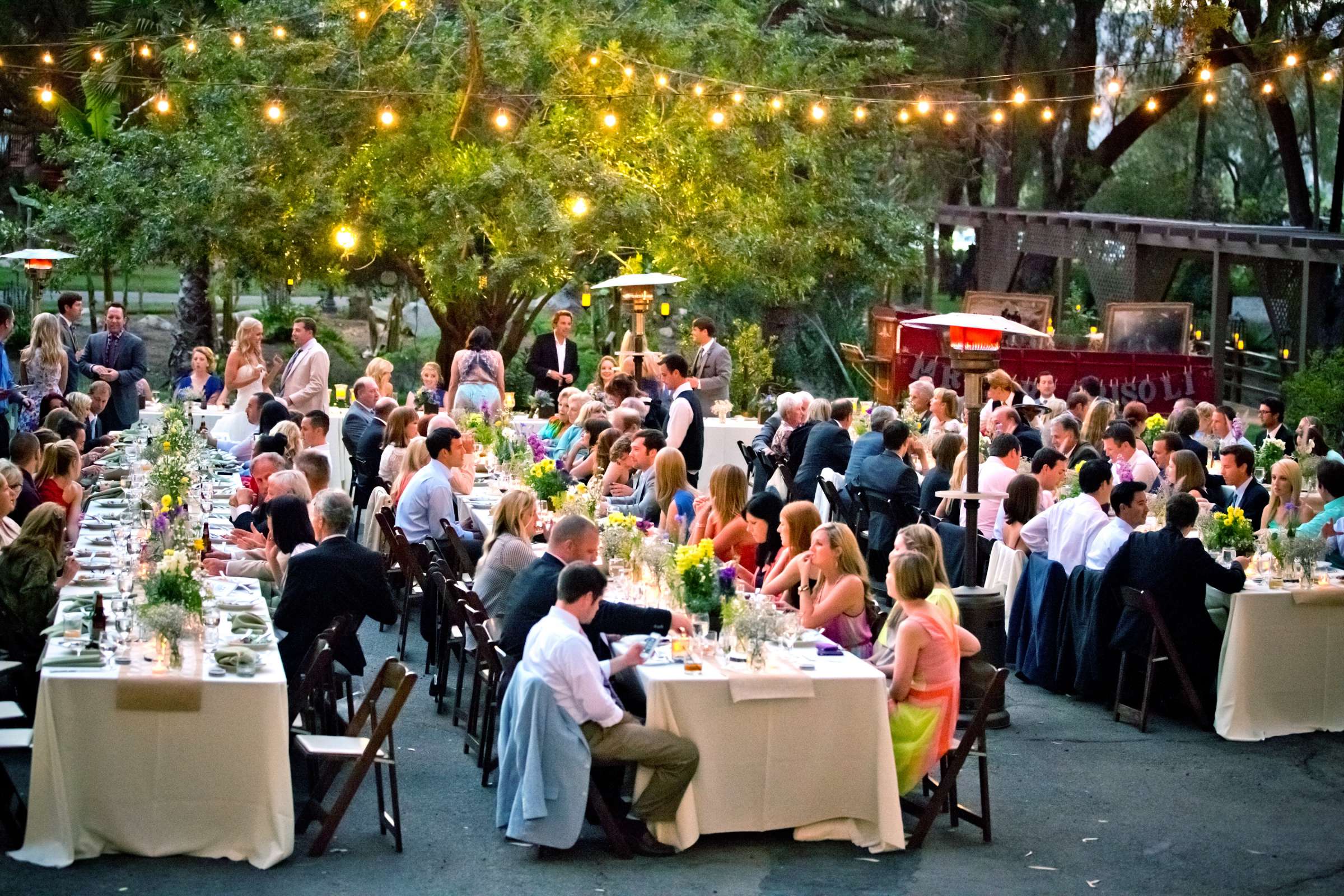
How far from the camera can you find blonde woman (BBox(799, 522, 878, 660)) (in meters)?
7.64

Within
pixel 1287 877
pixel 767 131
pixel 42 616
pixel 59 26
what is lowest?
pixel 1287 877

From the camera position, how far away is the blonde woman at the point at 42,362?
1416 cm

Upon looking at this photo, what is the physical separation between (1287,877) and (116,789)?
4394mm

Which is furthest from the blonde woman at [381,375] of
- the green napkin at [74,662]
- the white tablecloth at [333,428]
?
the green napkin at [74,662]

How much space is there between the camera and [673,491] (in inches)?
394

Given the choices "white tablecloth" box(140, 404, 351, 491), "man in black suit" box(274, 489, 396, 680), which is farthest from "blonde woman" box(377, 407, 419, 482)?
"man in black suit" box(274, 489, 396, 680)

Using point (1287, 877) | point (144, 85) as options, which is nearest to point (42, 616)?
point (1287, 877)

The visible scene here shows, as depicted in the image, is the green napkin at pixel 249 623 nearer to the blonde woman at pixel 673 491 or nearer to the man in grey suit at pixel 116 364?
the blonde woman at pixel 673 491

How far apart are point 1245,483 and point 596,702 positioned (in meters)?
6.32

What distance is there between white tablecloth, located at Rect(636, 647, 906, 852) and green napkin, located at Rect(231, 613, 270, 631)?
160 cm

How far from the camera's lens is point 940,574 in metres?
7.47

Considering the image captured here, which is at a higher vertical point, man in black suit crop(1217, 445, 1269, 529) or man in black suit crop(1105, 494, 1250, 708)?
man in black suit crop(1217, 445, 1269, 529)

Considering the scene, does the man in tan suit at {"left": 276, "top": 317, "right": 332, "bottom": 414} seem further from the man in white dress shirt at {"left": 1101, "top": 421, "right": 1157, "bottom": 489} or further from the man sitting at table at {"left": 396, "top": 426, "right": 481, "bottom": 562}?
the man in white dress shirt at {"left": 1101, "top": 421, "right": 1157, "bottom": 489}

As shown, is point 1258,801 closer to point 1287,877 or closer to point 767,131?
point 1287,877
